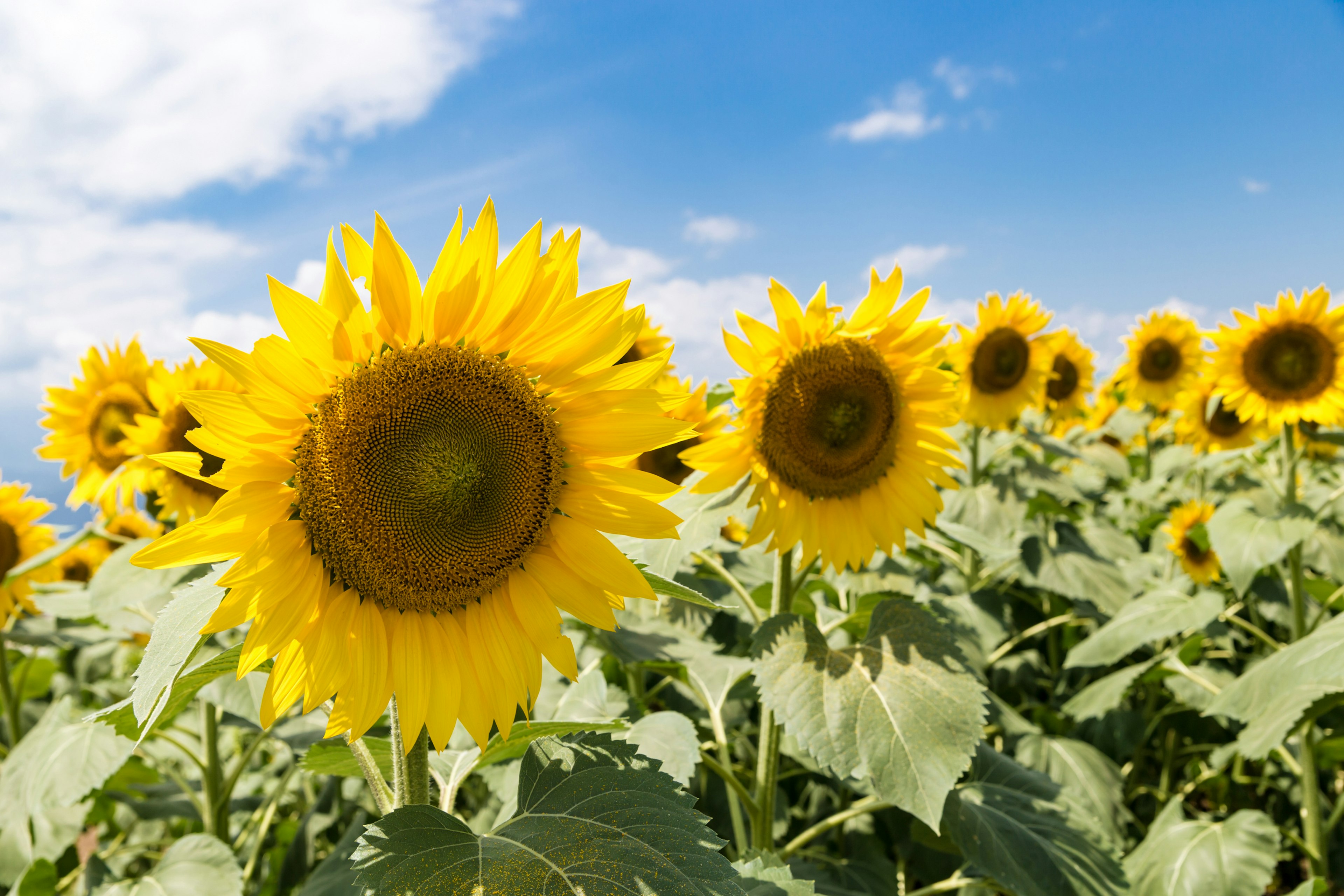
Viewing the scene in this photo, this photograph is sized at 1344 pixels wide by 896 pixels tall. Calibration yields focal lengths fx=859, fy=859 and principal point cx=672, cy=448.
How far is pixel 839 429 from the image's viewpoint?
281 centimetres

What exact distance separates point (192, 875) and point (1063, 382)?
24.3 feet

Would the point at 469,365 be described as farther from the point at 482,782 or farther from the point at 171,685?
the point at 482,782

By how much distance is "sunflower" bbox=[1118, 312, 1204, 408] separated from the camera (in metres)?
8.44

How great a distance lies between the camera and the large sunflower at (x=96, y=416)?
4.43 metres

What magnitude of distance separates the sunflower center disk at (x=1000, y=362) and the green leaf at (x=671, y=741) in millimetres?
4331

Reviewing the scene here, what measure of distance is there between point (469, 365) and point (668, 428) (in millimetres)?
402

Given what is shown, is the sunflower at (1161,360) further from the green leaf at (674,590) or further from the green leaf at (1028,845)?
the green leaf at (674,590)

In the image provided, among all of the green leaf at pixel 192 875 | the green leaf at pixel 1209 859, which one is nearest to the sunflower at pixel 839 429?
the green leaf at pixel 1209 859

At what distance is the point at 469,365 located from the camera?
1.66 metres

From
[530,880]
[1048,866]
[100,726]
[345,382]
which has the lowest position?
[1048,866]

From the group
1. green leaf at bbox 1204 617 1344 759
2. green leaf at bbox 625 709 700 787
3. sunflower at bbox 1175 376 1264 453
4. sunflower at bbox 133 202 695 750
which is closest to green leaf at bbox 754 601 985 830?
green leaf at bbox 625 709 700 787

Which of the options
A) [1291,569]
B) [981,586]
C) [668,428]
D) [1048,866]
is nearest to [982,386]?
[981,586]

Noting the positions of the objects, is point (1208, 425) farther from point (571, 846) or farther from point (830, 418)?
point (571, 846)

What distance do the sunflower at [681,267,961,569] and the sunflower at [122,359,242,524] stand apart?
226cm
